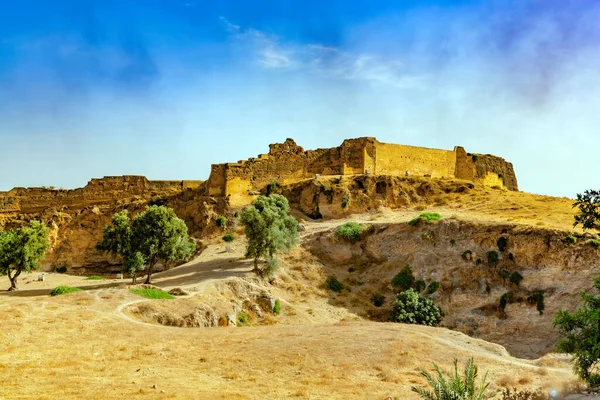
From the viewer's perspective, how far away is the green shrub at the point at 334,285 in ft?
105

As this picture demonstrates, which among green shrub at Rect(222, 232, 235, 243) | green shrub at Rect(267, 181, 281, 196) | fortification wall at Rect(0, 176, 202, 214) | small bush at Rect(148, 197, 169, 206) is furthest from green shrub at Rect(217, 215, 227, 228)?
fortification wall at Rect(0, 176, 202, 214)

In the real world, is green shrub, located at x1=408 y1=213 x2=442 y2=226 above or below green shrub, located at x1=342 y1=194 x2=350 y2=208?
below

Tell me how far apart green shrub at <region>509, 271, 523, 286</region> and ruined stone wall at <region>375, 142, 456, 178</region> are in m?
14.8

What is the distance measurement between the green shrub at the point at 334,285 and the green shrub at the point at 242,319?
6.86 m

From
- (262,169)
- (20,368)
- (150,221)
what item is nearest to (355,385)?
(20,368)

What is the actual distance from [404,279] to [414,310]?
3.18 metres

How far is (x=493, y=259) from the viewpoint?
31172 millimetres

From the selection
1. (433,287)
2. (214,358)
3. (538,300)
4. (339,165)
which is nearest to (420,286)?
(433,287)

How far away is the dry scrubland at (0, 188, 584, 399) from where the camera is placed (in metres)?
14.1

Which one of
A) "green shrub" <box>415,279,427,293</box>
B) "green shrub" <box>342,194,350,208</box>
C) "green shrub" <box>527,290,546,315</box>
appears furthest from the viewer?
"green shrub" <box>342,194,350,208</box>

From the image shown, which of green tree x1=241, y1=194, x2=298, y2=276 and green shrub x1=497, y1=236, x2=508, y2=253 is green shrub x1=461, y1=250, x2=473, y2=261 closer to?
green shrub x1=497, y1=236, x2=508, y2=253

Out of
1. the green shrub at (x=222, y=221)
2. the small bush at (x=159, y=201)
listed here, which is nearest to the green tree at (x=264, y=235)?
the green shrub at (x=222, y=221)

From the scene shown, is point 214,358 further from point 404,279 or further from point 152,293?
point 404,279

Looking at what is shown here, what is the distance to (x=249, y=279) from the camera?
29578 millimetres
